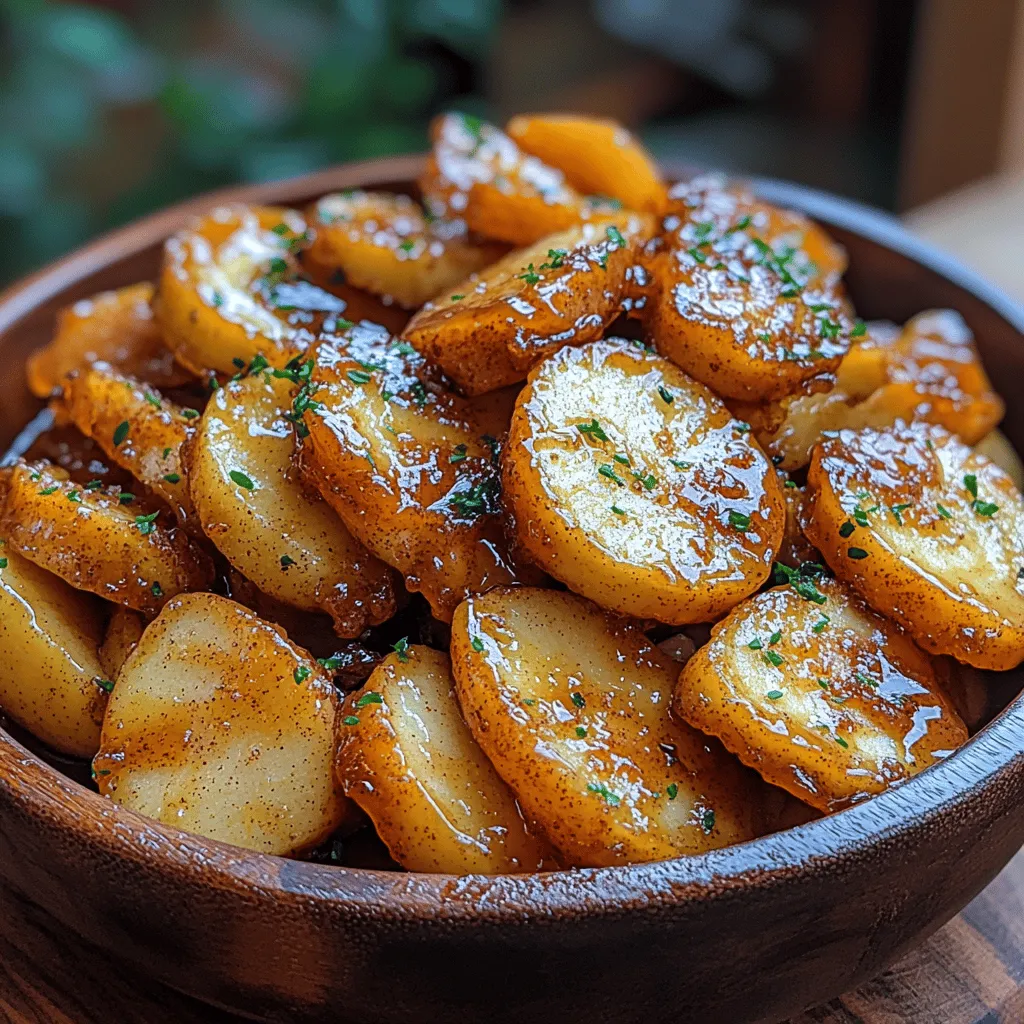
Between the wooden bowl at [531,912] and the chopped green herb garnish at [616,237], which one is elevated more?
the chopped green herb garnish at [616,237]

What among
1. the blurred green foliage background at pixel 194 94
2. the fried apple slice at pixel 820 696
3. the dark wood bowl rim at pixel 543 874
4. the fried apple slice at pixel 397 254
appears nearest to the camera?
the dark wood bowl rim at pixel 543 874

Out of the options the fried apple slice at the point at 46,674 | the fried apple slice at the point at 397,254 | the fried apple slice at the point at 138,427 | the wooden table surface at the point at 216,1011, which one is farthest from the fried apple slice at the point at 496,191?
the wooden table surface at the point at 216,1011

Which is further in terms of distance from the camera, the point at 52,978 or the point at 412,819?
the point at 52,978

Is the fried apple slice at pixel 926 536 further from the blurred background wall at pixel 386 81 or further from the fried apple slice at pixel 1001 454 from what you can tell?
the blurred background wall at pixel 386 81

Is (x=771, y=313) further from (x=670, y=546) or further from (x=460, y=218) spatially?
(x=460, y=218)

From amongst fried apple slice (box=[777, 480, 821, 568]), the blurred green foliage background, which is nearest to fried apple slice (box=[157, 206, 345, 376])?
fried apple slice (box=[777, 480, 821, 568])

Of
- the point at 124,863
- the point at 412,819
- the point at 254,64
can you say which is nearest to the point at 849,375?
the point at 412,819
